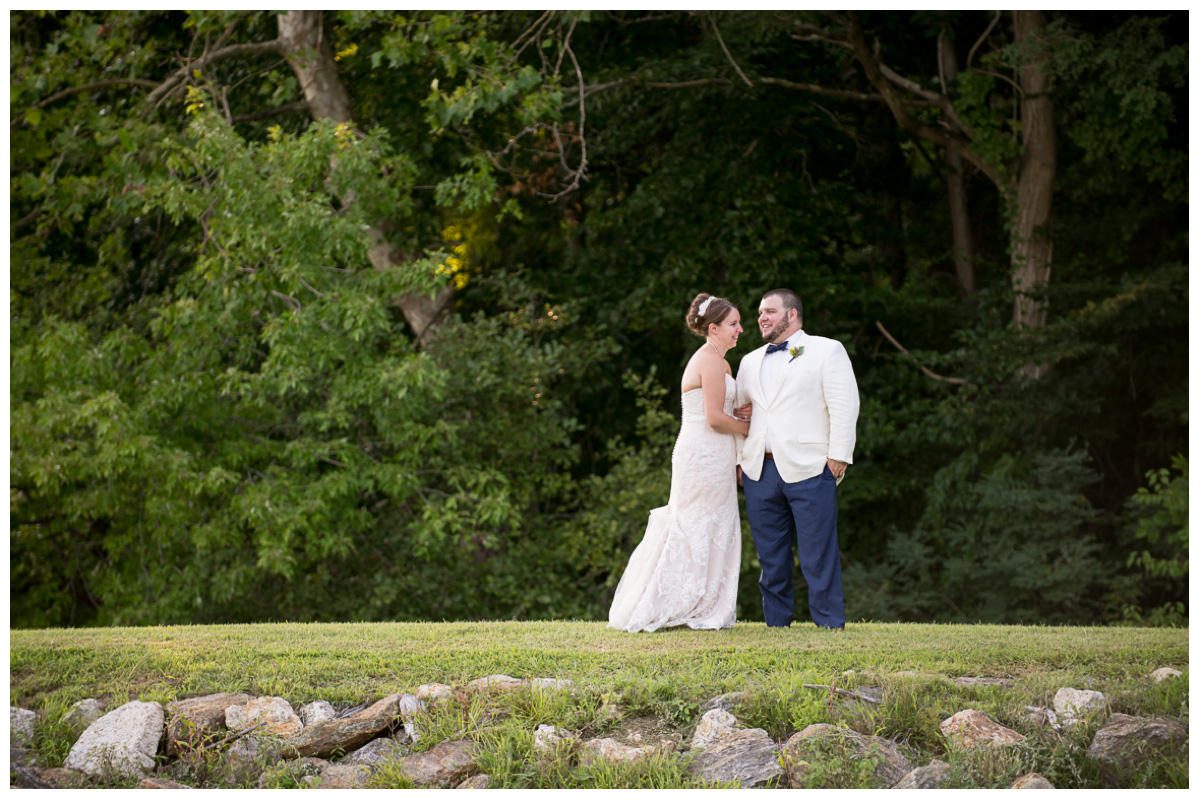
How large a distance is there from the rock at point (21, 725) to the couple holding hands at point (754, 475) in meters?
3.00

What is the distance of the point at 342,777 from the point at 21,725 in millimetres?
1517

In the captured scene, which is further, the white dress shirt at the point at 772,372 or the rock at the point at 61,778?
the white dress shirt at the point at 772,372

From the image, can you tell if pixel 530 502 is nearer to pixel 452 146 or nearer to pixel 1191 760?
pixel 452 146

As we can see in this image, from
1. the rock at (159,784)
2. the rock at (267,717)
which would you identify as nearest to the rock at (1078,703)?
the rock at (267,717)

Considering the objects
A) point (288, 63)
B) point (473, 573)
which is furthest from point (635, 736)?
point (288, 63)

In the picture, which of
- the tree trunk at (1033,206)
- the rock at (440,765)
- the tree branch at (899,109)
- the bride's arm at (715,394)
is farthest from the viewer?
Result: the tree trunk at (1033,206)

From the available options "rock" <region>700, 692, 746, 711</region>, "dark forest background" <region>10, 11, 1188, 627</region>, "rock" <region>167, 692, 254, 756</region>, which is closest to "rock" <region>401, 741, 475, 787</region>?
"rock" <region>167, 692, 254, 756</region>

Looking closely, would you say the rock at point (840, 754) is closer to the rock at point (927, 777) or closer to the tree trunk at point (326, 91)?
the rock at point (927, 777)

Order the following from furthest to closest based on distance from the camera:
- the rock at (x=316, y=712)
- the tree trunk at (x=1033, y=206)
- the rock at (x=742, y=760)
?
1. the tree trunk at (x=1033, y=206)
2. the rock at (x=316, y=712)
3. the rock at (x=742, y=760)

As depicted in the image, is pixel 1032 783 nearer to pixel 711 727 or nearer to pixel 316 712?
pixel 711 727

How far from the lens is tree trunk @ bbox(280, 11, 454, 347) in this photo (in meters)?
11.4

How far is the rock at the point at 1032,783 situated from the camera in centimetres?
400

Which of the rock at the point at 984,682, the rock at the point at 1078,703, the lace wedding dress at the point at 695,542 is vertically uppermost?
the lace wedding dress at the point at 695,542

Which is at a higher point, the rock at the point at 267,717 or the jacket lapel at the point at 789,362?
the jacket lapel at the point at 789,362
